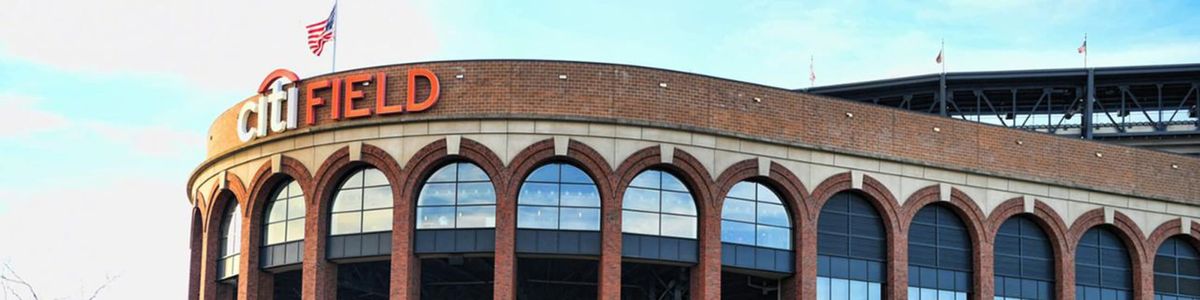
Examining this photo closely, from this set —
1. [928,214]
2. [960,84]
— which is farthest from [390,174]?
[960,84]

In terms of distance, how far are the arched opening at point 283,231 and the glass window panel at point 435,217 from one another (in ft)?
15.9

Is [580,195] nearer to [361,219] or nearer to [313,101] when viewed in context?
[361,219]

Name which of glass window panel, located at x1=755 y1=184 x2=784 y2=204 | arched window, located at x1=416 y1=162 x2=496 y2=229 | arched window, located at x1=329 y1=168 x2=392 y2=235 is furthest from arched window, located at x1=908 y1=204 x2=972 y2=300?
arched window, located at x1=329 y1=168 x2=392 y2=235

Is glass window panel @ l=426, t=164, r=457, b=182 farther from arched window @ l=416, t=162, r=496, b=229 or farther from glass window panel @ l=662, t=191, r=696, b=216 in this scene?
glass window panel @ l=662, t=191, r=696, b=216

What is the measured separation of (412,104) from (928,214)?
19.2m

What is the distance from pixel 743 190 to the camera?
6738cm

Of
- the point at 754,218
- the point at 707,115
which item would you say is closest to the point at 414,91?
the point at 707,115

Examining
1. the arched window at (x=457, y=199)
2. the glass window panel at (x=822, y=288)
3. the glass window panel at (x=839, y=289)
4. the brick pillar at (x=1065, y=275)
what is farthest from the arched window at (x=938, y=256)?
the arched window at (x=457, y=199)

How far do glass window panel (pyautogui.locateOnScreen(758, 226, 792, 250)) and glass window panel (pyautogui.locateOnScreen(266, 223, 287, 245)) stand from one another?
16.6 meters

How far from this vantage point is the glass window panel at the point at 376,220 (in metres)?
66.3

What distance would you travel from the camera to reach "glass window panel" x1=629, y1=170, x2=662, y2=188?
216ft

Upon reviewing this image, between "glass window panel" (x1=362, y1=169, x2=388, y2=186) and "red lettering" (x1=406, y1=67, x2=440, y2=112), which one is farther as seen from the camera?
Result: "glass window panel" (x1=362, y1=169, x2=388, y2=186)

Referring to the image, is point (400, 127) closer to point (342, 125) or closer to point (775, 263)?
point (342, 125)

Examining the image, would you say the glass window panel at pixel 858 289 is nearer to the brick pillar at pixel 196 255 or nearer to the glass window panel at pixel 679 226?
the glass window panel at pixel 679 226
